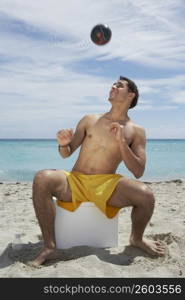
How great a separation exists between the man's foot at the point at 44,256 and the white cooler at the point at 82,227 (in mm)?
243

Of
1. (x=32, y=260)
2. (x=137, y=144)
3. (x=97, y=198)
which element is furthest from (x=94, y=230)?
(x=137, y=144)

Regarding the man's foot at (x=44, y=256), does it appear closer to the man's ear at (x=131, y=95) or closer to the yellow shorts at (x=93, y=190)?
the yellow shorts at (x=93, y=190)

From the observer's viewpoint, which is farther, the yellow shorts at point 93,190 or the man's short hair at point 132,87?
the man's short hair at point 132,87

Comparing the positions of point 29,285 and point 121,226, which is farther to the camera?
point 121,226

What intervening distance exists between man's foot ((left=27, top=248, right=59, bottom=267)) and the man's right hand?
38.9 inches

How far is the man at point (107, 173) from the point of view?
4090 mm

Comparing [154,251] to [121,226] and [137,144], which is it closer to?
[137,144]

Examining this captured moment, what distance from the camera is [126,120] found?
15.1 ft

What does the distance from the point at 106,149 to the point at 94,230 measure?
2.57ft

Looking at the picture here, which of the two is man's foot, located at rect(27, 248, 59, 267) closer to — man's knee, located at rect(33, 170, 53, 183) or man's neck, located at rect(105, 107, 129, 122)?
man's knee, located at rect(33, 170, 53, 183)

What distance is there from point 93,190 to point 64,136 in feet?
1.91

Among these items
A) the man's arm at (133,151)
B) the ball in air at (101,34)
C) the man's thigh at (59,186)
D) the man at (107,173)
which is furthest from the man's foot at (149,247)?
the ball in air at (101,34)

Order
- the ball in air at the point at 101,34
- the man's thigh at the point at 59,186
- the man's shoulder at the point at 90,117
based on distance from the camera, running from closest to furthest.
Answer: the man's thigh at the point at 59,186 → the man's shoulder at the point at 90,117 → the ball in air at the point at 101,34

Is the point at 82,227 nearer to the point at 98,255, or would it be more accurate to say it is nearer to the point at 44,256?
the point at 98,255
